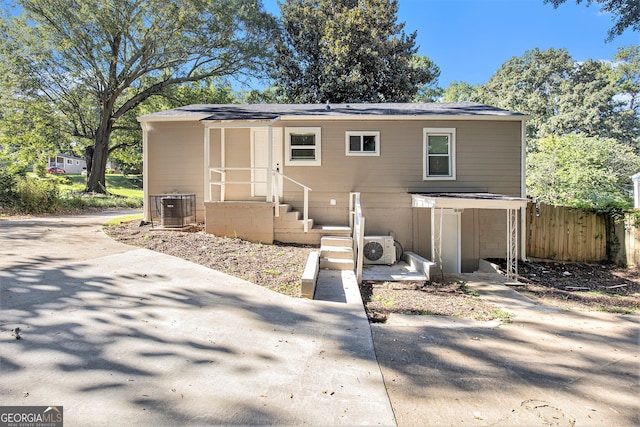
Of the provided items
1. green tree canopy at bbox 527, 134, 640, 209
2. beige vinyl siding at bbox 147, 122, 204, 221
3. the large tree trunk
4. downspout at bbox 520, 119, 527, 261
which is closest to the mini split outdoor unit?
downspout at bbox 520, 119, 527, 261

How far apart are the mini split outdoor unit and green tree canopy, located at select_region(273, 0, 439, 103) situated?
13494 millimetres

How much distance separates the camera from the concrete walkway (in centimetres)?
225

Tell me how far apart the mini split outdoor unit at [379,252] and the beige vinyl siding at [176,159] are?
452 cm

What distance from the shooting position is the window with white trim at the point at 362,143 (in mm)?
9289

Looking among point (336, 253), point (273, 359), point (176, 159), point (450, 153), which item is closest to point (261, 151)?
Answer: point (176, 159)

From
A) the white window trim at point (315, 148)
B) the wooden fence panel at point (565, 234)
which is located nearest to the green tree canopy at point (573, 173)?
the wooden fence panel at point (565, 234)

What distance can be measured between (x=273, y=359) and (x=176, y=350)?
0.83m

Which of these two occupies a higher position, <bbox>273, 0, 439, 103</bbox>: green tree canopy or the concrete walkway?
<bbox>273, 0, 439, 103</bbox>: green tree canopy

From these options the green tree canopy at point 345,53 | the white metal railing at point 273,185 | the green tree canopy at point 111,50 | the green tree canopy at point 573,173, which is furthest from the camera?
the green tree canopy at point 345,53

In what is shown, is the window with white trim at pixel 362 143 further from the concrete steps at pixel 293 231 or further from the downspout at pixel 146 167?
the downspout at pixel 146 167

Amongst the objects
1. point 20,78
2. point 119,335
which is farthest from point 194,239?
point 20,78

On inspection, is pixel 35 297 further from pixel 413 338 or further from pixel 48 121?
pixel 48 121

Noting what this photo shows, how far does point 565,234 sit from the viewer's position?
9.47 m

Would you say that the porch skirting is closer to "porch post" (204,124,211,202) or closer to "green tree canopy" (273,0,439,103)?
"porch post" (204,124,211,202)
